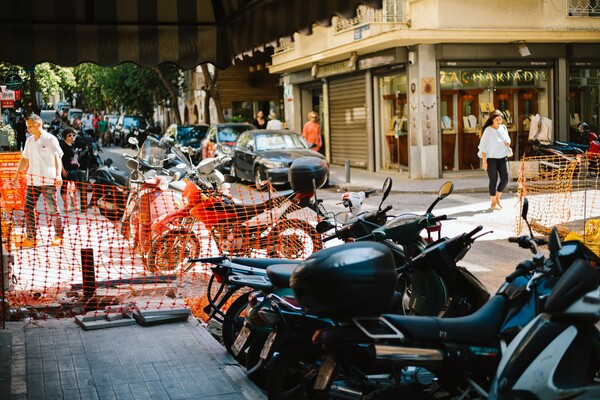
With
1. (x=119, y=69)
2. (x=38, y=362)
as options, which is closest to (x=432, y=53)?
(x=38, y=362)

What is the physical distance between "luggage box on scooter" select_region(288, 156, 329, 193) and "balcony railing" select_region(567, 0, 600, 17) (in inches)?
726

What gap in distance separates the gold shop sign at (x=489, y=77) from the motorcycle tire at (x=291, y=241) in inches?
620

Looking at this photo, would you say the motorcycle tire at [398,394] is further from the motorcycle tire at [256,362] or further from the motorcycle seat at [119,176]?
the motorcycle seat at [119,176]

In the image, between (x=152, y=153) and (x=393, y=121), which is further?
→ (x=393, y=121)

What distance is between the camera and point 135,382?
19.0 feet

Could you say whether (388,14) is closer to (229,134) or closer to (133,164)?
(229,134)

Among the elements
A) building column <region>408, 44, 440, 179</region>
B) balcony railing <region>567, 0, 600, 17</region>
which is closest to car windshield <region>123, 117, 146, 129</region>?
building column <region>408, 44, 440, 179</region>

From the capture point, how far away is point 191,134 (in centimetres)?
3161

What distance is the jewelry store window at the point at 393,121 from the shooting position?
25.0 meters

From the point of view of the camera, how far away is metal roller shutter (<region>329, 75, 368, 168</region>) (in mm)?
27906

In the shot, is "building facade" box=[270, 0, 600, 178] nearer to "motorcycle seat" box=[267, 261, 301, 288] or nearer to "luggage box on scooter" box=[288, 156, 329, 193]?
"luggage box on scooter" box=[288, 156, 329, 193]

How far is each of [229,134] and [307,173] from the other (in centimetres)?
1888

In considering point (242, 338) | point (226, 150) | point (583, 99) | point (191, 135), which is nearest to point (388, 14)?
point (226, 150)

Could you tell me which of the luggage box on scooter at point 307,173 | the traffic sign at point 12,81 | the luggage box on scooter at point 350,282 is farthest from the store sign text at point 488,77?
the luggage box on scooter at point 350,282
